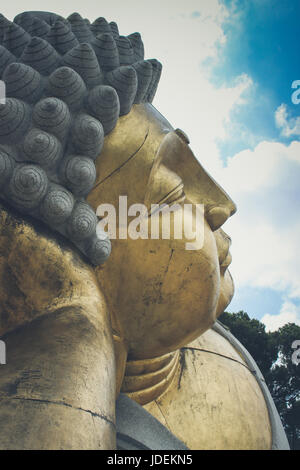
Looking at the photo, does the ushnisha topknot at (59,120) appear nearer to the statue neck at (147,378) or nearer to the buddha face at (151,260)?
the buddha face at (151,260)

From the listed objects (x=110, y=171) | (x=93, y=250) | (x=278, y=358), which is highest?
(x=278, y=358)

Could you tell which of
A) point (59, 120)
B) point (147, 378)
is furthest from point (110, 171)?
point (147, 378)

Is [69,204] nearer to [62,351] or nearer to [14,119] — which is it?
[14,119]

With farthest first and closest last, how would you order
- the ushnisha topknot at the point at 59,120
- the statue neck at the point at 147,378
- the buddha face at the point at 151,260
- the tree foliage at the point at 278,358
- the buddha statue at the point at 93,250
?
the tree foliage at the point at 278,358, the statue neck at the point at 147,378, the buddha face at the point at 151,260, the ushnisha topknot at the point at 59,120, the buddha statue at the point at 93,250

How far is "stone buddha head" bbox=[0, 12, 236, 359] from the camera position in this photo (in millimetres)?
1754

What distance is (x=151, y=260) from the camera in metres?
2.03

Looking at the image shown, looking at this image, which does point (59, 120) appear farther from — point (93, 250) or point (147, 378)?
point (147, 378)

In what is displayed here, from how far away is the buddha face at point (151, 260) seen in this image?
2.03m

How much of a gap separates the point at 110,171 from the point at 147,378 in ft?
4.30

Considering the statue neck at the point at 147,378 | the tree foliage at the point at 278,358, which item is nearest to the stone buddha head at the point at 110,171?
the statue neck at the point at 147,378

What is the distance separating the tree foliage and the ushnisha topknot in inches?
444

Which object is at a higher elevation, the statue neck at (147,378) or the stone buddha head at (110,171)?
the stone buddha head at (110,171)

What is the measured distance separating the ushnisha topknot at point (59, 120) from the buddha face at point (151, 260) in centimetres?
13

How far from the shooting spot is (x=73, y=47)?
2057 mm
